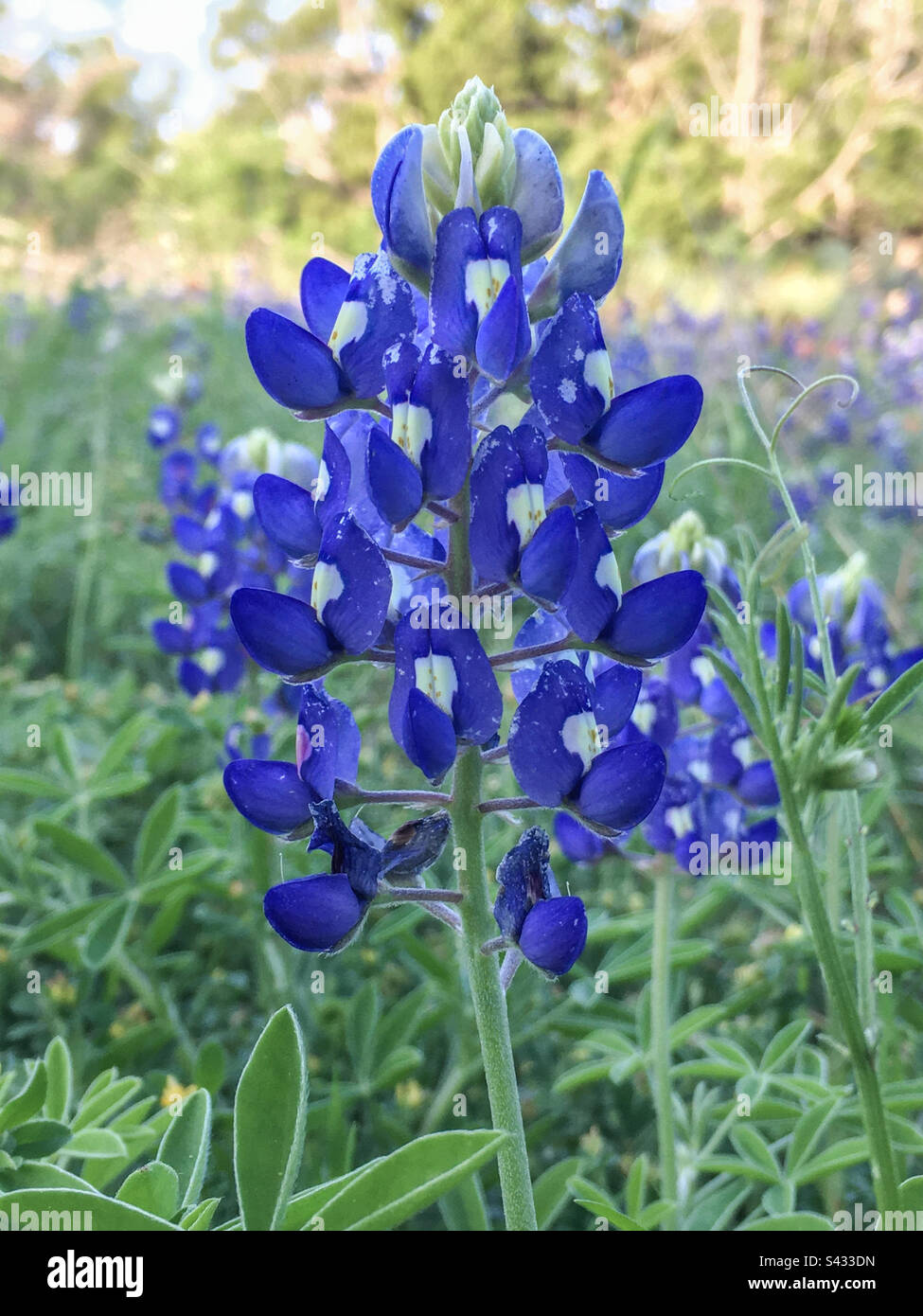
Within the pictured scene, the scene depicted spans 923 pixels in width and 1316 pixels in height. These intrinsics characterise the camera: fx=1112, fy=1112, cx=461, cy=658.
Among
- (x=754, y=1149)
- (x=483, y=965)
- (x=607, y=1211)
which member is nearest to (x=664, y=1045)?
(x=754, y=1149)

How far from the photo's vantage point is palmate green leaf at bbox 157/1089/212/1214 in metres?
0.91

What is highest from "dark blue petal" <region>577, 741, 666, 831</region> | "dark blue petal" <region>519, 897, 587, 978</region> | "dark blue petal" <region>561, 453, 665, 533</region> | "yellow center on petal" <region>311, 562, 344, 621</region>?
"dark blue petal" <region>561, 453, 665, 533</region>

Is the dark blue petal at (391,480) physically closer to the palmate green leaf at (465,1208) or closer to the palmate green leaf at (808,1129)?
the palmate green leaf at (465,1208)

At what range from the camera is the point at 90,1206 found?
2.47ft

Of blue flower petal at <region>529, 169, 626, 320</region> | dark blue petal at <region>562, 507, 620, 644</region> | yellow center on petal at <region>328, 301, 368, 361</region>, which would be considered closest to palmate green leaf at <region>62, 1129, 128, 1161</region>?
dark blue petal at <region>562, 507, 620, 644</region>

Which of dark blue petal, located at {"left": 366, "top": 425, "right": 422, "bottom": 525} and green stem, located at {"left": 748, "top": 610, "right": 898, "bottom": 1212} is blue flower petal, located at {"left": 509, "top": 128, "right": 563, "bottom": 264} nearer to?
dark blue petal, located at {"left": 366, "top": 425, "right": 422, "bottom": 525}

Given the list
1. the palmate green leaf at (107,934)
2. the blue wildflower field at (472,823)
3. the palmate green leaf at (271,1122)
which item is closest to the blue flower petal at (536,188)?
the blue wildflower field at (472,823)

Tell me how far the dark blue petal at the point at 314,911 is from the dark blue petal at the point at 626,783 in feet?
0.66

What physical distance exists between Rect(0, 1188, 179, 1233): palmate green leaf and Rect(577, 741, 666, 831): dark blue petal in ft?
1.37

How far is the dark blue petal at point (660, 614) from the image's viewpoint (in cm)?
88

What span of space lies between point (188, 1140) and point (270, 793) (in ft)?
1.03

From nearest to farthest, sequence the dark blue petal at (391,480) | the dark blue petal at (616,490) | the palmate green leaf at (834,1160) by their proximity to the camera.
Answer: the dark blue petal at (391,480)
the dark blue petal at (616,490)
the palmate green leaf at (834,1160)

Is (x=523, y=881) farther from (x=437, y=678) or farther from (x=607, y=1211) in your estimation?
(x=607, y=1211)

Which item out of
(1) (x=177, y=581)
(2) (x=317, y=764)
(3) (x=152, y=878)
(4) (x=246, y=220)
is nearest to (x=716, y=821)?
(2) (x=317, y=764)
